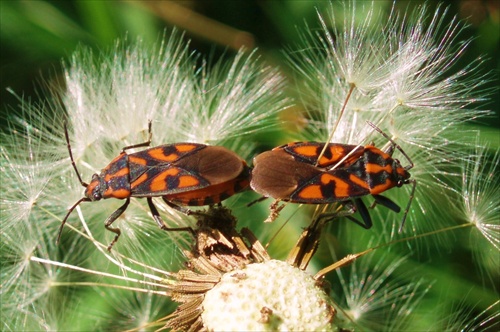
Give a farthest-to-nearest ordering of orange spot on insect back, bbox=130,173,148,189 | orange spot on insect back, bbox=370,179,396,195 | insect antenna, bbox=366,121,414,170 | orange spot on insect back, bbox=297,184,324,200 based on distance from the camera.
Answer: insect antenna, bbox=366,121,414,170
orange spot on insect back, bbox=130,173,148,189
orange spot on insect back, bbox=370,179,396,195
orange spot on insect back, bbox=297,184,324,200

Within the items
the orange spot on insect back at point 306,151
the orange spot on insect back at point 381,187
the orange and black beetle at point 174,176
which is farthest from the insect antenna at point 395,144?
the orange and black beetle at point 174,176

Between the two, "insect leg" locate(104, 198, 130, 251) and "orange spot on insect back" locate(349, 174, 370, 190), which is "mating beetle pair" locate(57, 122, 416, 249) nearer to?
"orange spot on insect back" locate(349, 174, 370, 190)

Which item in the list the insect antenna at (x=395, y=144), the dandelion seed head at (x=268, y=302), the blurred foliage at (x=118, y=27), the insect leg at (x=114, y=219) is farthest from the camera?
the blurred foliage at (x=118, y=27)

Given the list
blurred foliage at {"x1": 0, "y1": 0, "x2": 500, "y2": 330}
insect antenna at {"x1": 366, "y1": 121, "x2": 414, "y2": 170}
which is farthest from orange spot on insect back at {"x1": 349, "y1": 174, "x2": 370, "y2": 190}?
blurred foliage at {"x1": 0, "y1": 0, "x2": 500, "y2": 330}

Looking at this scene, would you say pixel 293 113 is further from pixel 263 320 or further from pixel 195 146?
pixel 263 320

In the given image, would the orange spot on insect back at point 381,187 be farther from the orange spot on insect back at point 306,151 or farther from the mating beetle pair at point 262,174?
the orange spot on insect back at point 306,151

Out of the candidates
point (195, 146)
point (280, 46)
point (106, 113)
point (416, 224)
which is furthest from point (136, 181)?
point (280, 46)
